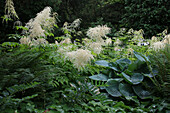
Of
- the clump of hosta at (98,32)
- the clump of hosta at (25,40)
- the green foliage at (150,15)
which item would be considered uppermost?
the green foliage at (150,15)

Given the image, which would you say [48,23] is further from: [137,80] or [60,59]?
[137,80]

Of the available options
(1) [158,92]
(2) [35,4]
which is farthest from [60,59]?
(2) [35,4]

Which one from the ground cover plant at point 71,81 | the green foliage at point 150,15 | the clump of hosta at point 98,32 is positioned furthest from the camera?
the green foliage at point 150,15

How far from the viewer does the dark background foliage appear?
6473mm

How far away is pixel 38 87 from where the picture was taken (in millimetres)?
1446

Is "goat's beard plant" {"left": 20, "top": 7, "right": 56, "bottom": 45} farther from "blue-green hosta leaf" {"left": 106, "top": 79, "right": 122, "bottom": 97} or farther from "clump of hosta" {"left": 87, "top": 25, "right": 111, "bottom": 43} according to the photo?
"blue-green hosta leaf" {"left": 106, "top": 79, "right": 122, "bottom": 97}

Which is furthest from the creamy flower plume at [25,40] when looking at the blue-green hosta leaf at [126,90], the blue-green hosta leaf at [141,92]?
the blue-green hosta leaf at [141,92]

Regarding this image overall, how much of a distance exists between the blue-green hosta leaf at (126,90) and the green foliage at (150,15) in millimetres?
6138

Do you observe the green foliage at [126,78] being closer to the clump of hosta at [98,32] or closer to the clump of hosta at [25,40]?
the clump of hosta at [98,32]

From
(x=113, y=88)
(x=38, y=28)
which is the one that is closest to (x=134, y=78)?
(x=113, y=88)

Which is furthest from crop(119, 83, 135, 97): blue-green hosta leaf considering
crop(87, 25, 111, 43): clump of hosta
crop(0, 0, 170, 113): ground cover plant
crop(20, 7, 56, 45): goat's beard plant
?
crop(20, 7, 56, 45): goat's beard plant

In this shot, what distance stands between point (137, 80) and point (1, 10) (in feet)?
18.0

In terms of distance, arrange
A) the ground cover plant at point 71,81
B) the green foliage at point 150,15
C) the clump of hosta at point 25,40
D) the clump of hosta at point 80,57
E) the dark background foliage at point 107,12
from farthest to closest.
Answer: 1. the green foliage at point 150,15
2. the dark background foliage at point 107,12
3. the clump of hosta at point 25,40
4. the clump of hosta at point 80,57
5. the ground cover plant at point 71,81

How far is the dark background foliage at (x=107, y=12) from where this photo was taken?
255 inches
